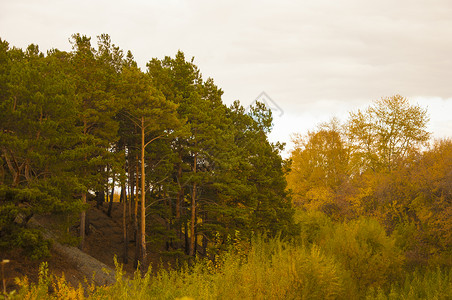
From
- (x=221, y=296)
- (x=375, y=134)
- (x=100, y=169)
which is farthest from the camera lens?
(x=375, y=134)

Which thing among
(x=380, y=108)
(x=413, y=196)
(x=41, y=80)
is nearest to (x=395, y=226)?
(x=413, y=196)

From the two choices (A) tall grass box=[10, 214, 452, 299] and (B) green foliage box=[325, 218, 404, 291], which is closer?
(A) tall grass box=[10, 214, 452, 299]

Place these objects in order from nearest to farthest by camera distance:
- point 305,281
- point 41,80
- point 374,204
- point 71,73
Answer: point 305,281 → point 41,80 → point 71,73 → point 374,204

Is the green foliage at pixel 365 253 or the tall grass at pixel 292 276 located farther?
the green foliage at pixel 365 253

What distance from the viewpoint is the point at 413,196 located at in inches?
1280

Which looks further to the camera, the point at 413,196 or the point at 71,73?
the point at 413,196

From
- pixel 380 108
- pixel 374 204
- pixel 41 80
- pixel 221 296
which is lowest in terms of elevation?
pixel 221 296

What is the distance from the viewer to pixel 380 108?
4012 centimetres

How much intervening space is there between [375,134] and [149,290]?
107ft

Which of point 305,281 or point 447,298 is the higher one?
point 305,281

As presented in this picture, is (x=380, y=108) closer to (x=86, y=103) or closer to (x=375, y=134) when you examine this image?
(x=375, y=134)

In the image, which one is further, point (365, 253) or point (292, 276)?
point (365, 253)

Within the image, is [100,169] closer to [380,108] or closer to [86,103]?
[86,103]

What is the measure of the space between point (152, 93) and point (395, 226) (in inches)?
872
